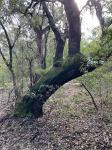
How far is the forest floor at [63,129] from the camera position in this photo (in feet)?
23.5

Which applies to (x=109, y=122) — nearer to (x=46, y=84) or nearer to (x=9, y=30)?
(x=46, y=84)

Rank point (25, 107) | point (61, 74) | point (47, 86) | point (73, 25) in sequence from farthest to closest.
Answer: point (25, 107) → point (47, 86) → point (61, 74) → point (73, 25)

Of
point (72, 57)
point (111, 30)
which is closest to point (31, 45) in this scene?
point (72, 57)

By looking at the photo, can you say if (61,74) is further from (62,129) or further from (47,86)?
(62,129)

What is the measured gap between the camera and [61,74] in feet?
27.9

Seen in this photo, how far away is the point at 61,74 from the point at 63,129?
1587mm

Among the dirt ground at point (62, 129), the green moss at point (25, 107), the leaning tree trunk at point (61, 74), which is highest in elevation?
the leaning tree trunk at point (61, 74)

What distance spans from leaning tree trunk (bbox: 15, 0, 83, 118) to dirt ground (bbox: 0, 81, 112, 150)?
0.41m

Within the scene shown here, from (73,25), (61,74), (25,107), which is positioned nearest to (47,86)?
(61,74)

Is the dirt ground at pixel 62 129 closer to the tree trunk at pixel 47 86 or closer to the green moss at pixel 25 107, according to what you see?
the green moss at pixel 25 107

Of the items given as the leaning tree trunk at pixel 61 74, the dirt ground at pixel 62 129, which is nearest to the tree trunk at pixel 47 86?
the leaning tree trunk at pixel 61 74

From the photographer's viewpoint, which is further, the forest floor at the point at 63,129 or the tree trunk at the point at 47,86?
the tree trunk at the point at 47,86

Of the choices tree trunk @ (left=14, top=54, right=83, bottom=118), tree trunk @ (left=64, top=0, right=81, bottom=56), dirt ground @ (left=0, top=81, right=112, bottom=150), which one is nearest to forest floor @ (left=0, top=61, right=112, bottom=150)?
dirt ground @ (left=0, top=81, right=112, bottom=150)

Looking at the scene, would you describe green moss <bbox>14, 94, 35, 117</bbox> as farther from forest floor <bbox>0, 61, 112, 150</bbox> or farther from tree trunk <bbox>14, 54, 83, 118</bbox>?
forest floor <bbox>0, 61, 112, 150</bbox>
